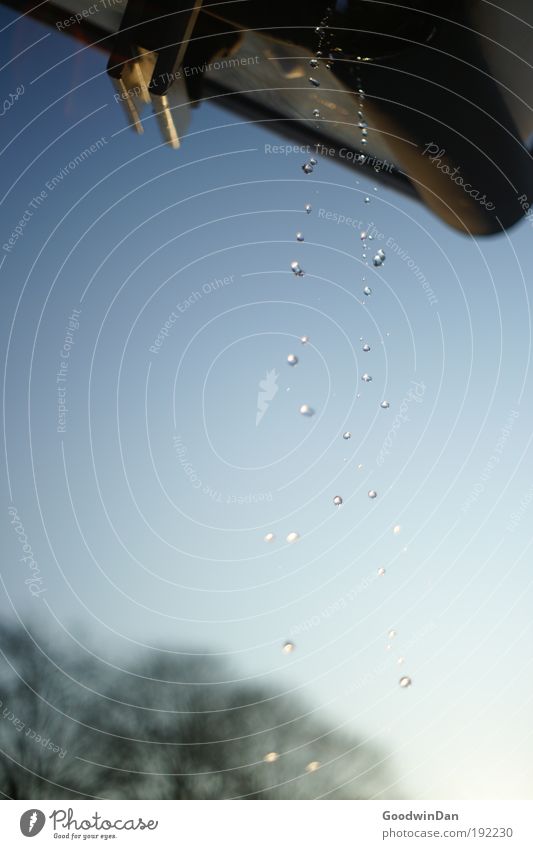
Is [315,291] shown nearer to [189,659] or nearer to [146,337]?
[146,337]

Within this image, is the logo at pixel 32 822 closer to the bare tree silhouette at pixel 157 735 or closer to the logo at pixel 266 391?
the bare tree silhouette at pixel 157 735

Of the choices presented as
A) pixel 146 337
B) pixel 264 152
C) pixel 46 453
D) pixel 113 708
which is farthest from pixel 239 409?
pixel 113 708

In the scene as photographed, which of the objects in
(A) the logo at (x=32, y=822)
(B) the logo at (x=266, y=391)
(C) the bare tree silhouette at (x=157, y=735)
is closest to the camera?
(A) the logo at (x=32, y=822)

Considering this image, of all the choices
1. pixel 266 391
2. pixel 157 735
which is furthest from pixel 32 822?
pixel 266 391

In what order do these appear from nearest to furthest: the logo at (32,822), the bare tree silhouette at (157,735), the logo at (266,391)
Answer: the logo at (32,822), the bare tree silhouette at (157,735), the logo at (266,391)

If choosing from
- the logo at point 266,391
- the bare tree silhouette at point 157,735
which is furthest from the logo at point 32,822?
the logo at point 266,391

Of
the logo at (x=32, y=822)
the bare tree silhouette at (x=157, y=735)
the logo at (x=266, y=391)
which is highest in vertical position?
the logo at (x=266, y=391)
